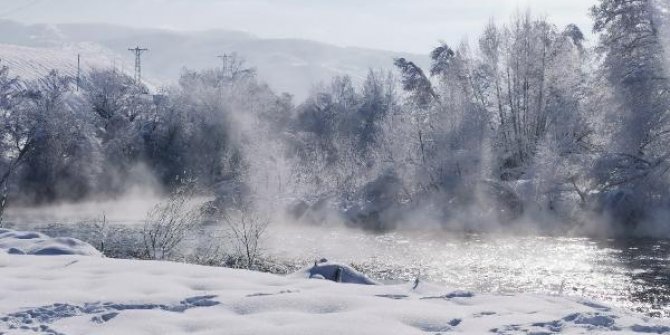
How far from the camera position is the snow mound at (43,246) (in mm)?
13258

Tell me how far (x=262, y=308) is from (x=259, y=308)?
0.12ft

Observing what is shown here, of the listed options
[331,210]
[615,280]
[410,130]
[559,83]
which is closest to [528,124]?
[559,83]

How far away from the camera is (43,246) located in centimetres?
1355

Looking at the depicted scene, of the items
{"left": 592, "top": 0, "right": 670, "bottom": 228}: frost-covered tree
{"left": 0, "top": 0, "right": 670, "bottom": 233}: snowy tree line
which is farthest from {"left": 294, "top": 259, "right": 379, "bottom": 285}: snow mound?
{"left": 592, "top": 0, "right": 670, "bottom": 228}: frost-covered tree

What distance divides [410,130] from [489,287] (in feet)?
93.2

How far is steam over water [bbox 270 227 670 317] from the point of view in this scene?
2164 centimetres

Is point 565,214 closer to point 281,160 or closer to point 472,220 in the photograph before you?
point 472,220

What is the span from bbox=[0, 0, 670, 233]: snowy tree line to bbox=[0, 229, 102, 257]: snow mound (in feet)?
44.9

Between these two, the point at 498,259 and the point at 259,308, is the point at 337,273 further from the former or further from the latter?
the point at 498,259

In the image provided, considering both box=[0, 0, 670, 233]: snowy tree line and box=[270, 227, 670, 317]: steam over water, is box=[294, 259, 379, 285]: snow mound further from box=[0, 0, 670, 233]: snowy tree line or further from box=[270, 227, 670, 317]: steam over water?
box=[0, 0, 670, 233]: snowy tree line

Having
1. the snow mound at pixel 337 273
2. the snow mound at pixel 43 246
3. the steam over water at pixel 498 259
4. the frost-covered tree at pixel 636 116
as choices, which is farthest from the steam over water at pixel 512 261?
the snow mound at pixel 43 246

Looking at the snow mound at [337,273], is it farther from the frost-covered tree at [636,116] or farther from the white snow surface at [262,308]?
the frost-covered tree at [636,116]

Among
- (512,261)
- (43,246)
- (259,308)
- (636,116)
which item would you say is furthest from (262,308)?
(636,116)

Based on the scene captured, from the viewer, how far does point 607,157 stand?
38.4 metres
